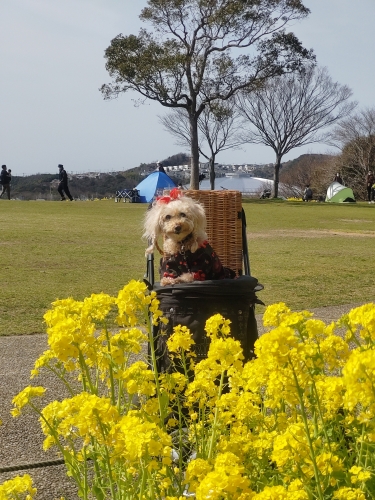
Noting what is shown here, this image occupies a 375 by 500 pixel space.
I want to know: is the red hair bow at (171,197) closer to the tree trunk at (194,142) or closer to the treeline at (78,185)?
the tree trunk at (194,142)

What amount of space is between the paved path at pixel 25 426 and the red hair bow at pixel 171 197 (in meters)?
1.27

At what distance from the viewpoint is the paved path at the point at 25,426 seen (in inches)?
112

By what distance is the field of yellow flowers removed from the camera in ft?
4.61

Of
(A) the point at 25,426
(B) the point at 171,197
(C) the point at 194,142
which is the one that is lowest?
(A) the point at 25,426

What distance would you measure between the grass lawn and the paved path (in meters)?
0.63

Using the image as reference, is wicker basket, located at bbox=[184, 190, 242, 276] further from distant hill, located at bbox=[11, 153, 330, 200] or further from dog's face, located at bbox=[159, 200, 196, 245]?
distant hill, located at bbox=[11, 153, 330, 200]

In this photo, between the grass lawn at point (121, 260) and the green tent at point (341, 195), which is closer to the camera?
the grass lawn at point (121, 260)

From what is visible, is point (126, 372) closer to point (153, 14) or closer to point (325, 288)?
point (325, 288)

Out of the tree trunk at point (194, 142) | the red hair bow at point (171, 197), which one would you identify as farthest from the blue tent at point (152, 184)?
the red hair bow at point (171, 197)

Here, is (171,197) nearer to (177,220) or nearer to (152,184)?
(177,220)

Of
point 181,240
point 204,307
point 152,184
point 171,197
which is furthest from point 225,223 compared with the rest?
point 152,184

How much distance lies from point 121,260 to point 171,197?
22.6 ft

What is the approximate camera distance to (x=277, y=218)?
23078mm

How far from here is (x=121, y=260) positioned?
36.9ft
